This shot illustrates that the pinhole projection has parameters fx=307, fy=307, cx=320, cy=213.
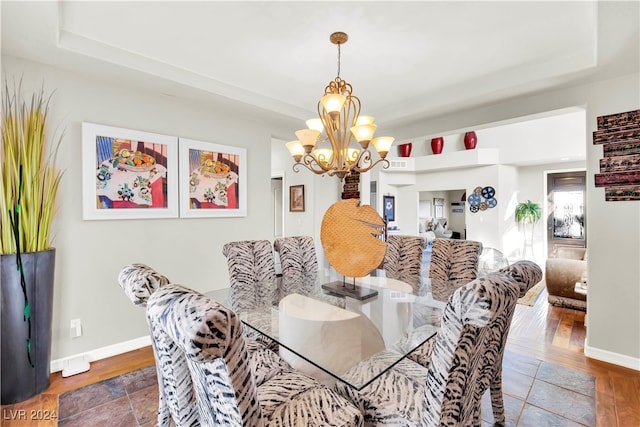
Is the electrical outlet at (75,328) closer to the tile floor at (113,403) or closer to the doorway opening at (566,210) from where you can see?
the tile floor at (113,403)

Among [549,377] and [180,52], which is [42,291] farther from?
[549,377]

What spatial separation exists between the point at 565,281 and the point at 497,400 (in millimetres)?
2708

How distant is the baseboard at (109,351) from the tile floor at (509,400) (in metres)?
0.41

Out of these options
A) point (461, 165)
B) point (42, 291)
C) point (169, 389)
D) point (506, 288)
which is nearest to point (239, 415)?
point (169, 389)

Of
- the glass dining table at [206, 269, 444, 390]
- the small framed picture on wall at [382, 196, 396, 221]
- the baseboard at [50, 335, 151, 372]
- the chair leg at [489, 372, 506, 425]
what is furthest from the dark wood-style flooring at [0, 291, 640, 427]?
the small framed picture on wall at [382, 196, 396, 221]

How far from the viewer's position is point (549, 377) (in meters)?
2.23

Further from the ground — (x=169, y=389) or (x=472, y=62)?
(x=472, y=62)

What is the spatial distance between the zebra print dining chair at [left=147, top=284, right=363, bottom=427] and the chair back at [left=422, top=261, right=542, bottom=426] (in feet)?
1.11

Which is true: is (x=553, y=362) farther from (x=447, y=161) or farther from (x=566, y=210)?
(x=566, y=210)

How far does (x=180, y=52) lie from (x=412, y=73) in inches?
74.7

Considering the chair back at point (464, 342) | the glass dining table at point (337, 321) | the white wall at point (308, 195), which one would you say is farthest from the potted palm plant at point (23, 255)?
the white wall at point (308, 195)

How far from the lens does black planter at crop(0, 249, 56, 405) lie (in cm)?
189

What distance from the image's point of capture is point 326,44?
2.20m

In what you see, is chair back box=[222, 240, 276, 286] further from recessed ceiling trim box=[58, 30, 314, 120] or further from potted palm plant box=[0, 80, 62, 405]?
A: recessed ceiling trim box=[58, 30, 314, 120]
